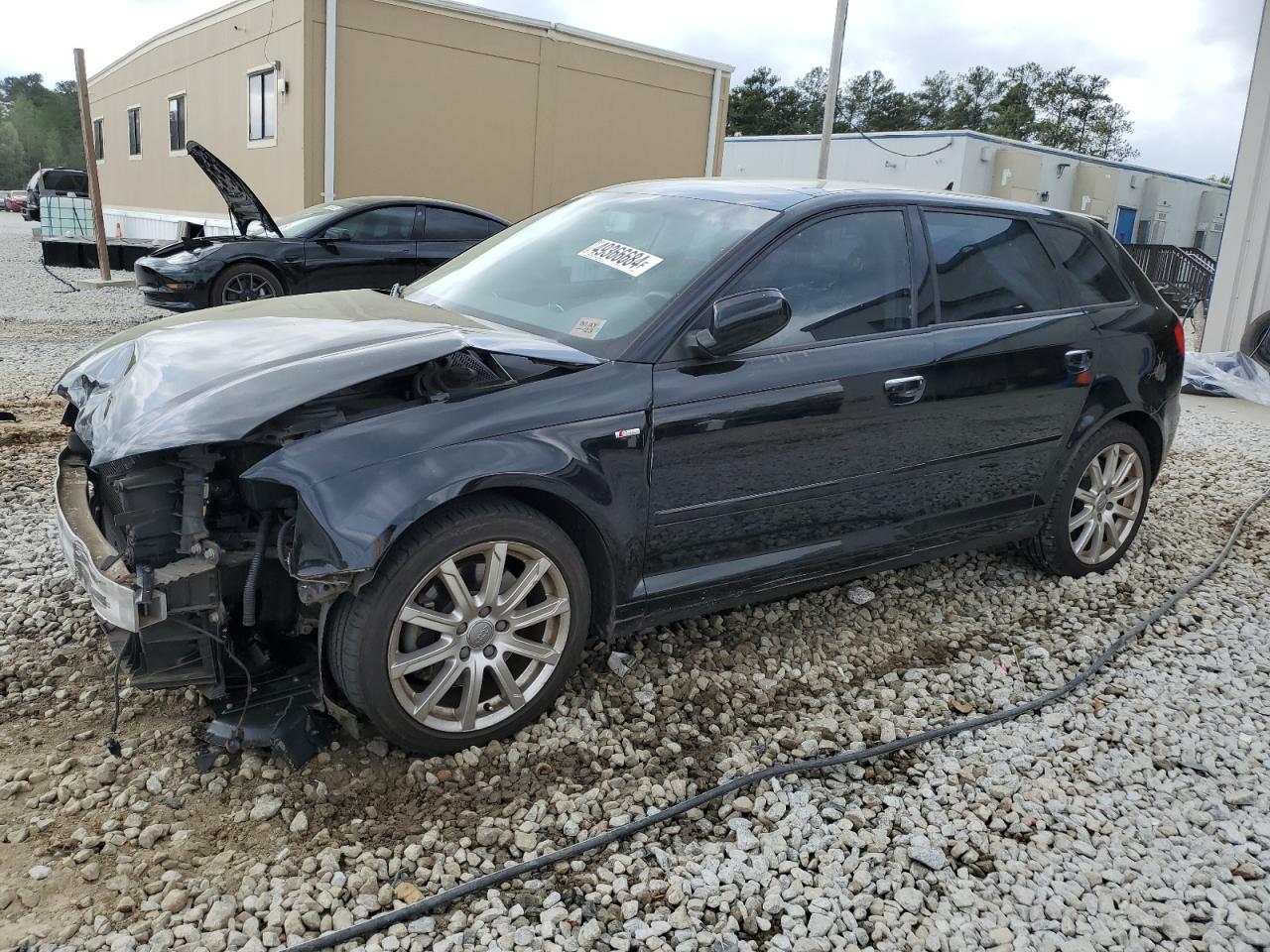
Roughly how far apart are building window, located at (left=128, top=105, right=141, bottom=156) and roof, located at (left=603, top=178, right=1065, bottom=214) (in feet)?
81.4

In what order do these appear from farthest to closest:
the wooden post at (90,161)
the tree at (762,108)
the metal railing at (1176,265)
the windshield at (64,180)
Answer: the tree at (762,108) → the windshield at (64,180) → the metal railing at (1176,265) → the wooden post at (90,161)

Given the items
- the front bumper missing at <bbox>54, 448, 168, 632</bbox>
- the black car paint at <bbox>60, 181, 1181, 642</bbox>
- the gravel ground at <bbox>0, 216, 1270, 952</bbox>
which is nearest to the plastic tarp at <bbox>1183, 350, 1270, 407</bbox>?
the black car paint at <bbox>60, 181, 1181, 642</bbox>

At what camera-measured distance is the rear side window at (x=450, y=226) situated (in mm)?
10539

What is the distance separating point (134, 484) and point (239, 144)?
17.4 meters

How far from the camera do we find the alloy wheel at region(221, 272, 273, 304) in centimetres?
987

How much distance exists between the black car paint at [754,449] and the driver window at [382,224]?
274 inches

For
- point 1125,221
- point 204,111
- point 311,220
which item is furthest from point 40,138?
point 311,220

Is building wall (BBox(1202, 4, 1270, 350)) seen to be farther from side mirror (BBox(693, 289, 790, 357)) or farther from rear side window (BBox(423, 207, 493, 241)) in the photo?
side mirror (BBox(693, 289, 790, 357))

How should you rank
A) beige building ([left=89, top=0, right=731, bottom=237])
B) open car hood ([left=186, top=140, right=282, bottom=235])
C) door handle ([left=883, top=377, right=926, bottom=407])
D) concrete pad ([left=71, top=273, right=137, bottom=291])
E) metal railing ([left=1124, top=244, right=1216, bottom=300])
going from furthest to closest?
metal railing ([left=1124, top=244, right=1216, bottom=300]) < beige building ([left=89, top=0, right=731, bottom=237]) < concrete pad ([left=71, top=273, right=137, bottom=291]) < open car hood ([left=186, top=140, right=282, bottom=235]) < door handle ([left=883, top=377, right=926, bottom=407])

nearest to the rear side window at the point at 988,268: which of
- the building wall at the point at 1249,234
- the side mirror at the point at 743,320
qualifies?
the side mirror at the point at 743,320

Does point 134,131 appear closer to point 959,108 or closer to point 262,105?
point 262,105

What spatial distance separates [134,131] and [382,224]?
18748 millimetres

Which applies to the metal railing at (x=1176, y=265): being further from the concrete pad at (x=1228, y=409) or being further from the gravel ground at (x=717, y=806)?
the gravel ground at (x=717, y=806)

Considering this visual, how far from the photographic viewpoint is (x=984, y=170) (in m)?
28.7
